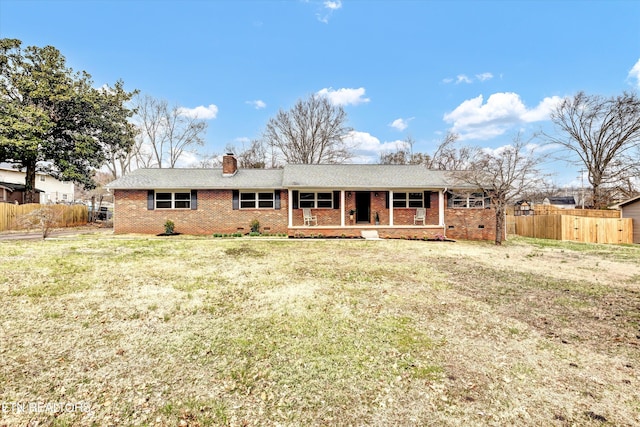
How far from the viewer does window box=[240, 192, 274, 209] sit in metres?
15.7

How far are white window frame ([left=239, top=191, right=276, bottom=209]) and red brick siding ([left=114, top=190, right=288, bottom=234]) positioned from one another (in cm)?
26

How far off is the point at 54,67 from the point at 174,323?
2429 cm

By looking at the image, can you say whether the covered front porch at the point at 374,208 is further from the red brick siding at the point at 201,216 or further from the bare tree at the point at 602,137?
the bare tree at the point at 602,137

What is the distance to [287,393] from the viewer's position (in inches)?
102

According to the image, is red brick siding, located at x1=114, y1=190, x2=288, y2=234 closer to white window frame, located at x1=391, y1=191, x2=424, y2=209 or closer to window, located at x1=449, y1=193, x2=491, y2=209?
white window frame, located at x1=391, y1=191, x2=424, y2=209

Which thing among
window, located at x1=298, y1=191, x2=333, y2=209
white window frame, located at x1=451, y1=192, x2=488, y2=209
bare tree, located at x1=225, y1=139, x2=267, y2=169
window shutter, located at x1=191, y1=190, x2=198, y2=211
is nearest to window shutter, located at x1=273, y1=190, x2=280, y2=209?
window, located at x1=298, y1=191, x2=333, y2=209

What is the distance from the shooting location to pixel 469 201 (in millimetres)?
15625

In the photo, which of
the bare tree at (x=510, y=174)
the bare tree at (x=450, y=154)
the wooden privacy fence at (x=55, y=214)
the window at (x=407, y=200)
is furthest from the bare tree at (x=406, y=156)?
the wooden privacy fence at (x=55, y=214)

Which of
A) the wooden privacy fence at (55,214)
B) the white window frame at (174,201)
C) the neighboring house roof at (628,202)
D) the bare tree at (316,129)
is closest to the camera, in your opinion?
the white window frame at (174,201)

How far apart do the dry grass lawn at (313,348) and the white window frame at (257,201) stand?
8.93 m

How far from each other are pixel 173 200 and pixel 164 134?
20.7 meters

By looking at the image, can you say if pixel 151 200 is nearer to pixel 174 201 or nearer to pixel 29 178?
pixel 174 201

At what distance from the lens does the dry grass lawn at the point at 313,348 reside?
2373 millimetres

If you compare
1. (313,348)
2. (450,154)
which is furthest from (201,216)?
(450,154)
